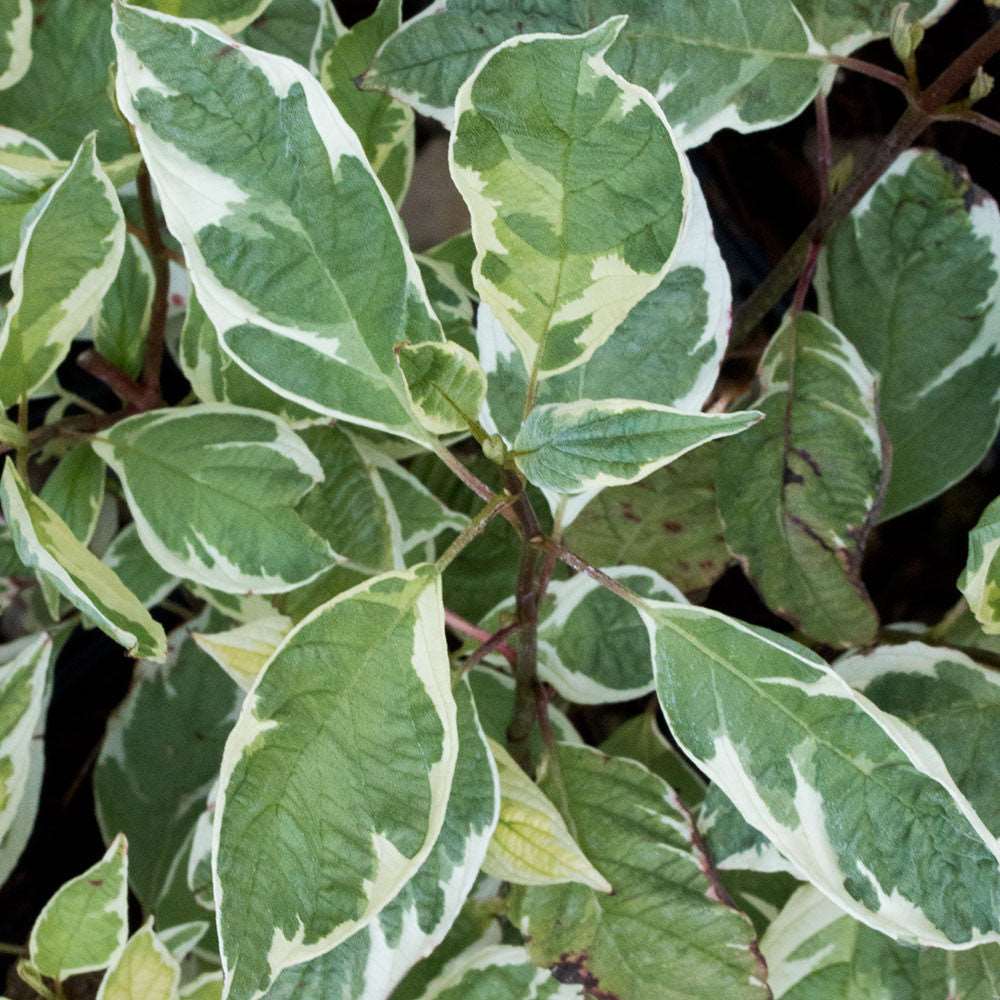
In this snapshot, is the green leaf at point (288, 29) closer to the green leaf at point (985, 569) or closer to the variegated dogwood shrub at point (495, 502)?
the variegated dogwood shrub at point (495, 502)

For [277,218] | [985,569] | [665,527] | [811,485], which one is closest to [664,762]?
[665,527]

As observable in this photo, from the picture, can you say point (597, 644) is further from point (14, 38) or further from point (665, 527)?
point (14, 38)

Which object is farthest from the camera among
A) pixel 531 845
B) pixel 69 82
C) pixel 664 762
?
pixel 664 762

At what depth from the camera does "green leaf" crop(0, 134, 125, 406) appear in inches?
24.9

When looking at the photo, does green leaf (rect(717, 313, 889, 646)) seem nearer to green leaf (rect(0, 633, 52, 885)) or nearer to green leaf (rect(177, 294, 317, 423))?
green leaf (rect(177, 294, 317, 423))

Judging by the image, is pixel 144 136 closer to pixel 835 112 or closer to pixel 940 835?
pixel 940 835

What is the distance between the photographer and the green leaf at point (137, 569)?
3.05 ft

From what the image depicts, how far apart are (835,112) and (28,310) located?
0.98m

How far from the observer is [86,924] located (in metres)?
0.78

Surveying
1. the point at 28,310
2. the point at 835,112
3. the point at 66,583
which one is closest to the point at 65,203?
the point at 28,310

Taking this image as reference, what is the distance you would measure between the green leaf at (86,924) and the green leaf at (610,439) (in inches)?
17.8

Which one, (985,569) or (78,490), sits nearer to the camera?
(985,569)

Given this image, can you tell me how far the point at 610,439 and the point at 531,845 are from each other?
1.08 feet

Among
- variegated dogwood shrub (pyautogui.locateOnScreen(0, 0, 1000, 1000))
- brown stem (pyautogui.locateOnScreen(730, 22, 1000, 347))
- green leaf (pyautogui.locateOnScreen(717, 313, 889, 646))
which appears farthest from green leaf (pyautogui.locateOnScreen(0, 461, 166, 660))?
brown stem (pyautogui.locateOnScreen(730, 22, 1000, 347))
